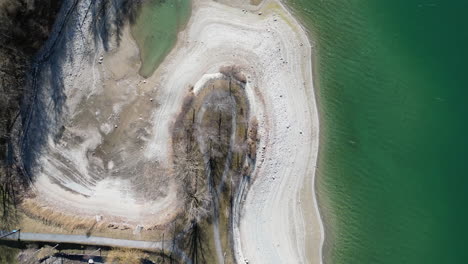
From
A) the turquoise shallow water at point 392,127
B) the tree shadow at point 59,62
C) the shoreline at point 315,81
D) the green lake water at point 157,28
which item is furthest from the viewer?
the shoreline at point 315,81

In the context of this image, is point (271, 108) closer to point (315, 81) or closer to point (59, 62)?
point (315, 81)

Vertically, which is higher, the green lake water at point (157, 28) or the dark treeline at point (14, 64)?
the green lake water at point (157, 28)

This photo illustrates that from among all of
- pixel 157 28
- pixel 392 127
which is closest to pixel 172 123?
pixel 157 28

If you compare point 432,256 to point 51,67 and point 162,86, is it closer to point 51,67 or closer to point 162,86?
point 162,86

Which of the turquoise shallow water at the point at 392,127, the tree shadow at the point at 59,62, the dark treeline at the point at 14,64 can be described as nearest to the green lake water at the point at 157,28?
the tree shadow at the point at 59,62

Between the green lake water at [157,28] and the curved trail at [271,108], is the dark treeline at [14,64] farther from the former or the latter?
the curved trail at [271,108]

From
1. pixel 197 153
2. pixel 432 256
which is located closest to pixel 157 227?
pixel 197 153

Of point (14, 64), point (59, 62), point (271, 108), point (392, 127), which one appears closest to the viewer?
point (14, 64)

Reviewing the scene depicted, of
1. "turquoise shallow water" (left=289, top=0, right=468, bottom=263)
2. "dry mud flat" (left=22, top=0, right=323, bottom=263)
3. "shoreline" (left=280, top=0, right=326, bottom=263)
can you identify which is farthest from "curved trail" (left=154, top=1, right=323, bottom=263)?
"turquoise shallow water" (left=289, top=0, right=468, bottom=263)
